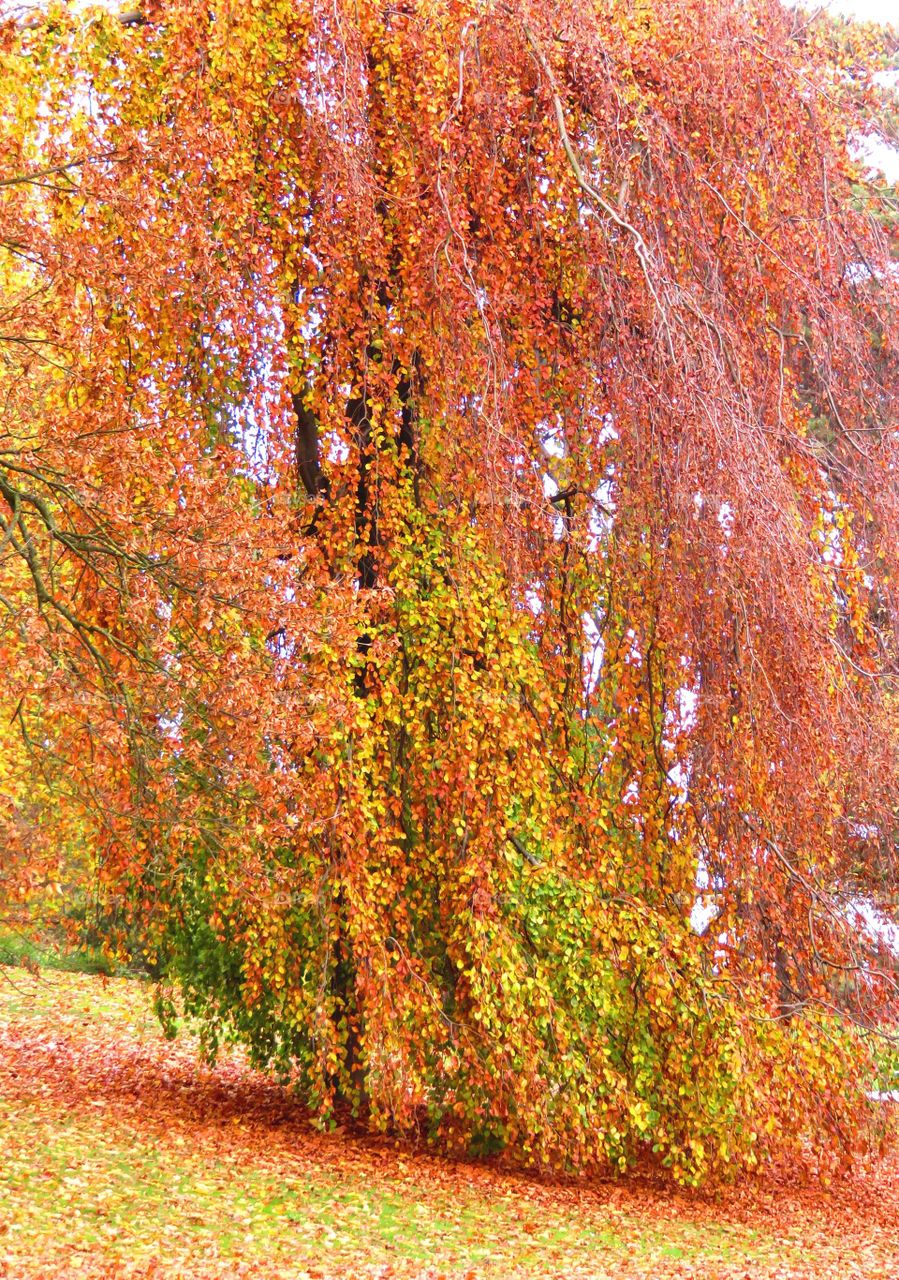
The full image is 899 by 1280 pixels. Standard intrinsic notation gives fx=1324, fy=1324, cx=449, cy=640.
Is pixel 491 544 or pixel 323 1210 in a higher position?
pixel 491 544

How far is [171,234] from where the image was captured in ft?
19.6

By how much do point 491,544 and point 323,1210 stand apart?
9.92 feet

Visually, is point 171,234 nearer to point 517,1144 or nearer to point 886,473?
point 886,473

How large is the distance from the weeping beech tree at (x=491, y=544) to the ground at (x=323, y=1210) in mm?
312

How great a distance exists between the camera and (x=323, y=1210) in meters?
5.43

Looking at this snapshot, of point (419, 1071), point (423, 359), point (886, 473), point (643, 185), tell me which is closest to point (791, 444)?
point (886, 473)

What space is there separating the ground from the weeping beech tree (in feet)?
1.02

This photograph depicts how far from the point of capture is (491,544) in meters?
6.33

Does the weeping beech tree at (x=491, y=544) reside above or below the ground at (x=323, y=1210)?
above

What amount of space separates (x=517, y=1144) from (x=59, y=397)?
4.26m

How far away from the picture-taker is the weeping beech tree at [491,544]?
5.83m

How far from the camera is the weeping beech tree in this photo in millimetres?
5828

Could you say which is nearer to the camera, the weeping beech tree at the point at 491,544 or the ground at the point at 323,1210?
the ground at the point at 323,1210

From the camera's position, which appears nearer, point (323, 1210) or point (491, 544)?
point (323, 1210)
